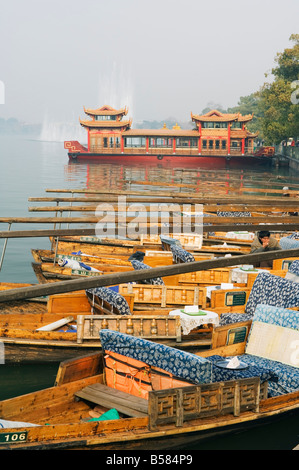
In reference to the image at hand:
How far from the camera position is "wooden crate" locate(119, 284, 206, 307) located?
973cm

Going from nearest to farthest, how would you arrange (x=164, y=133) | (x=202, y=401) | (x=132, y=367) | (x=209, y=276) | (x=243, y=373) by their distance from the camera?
(x=202, y=401) → (x=132, y=367) → (x=243, y=373) → (x=209, y=276) → (x=164, y=133)

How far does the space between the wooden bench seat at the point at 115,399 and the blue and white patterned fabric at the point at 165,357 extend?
465mm

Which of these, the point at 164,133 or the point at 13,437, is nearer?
the point at 13,437

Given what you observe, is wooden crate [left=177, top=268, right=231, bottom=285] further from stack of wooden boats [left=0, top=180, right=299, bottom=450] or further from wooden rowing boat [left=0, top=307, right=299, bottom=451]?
wooden rowing boat [left=0, top=307, right=299, bottom=451]

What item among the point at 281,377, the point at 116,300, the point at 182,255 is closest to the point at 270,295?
the point at 281,377

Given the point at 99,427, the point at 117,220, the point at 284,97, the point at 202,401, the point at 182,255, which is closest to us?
the point at 99,427

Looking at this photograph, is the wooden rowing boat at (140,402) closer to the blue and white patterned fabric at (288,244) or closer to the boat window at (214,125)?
the blue and white patterned fabric at (288,244)

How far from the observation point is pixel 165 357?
19.6ft

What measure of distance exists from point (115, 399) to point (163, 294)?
12.2 ft

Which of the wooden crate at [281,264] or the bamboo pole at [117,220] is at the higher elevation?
the bamboo pole at [117,220]

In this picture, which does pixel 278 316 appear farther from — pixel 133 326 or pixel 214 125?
pixel 214 125

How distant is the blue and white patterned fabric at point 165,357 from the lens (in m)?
5.83

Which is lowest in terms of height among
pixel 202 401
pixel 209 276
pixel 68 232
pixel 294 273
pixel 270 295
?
pixel 202 401

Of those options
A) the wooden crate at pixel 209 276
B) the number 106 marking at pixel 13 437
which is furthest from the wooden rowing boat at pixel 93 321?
the number 106 marking at pixel 13 437
